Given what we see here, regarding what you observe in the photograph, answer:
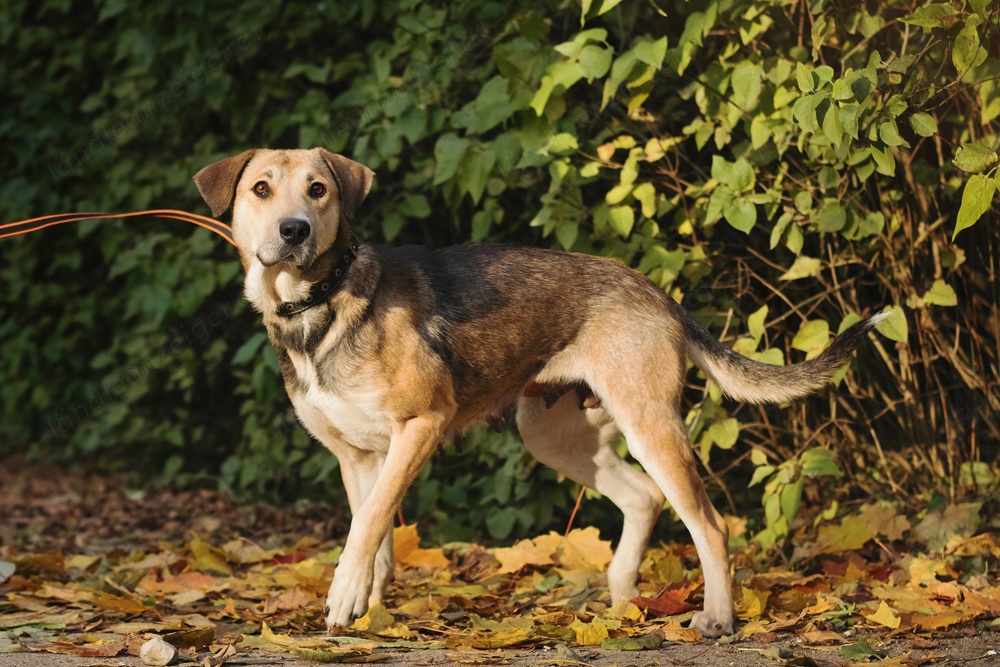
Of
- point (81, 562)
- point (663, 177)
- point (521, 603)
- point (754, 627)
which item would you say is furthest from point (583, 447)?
point (81, 562)

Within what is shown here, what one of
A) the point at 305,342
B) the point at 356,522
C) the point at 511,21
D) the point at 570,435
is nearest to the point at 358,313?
the point at 305,342

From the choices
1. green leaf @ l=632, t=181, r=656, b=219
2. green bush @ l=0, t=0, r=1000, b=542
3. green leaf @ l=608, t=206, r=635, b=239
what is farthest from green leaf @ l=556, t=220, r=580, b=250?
green leaf @ l=632, t=181, r=656, b=219

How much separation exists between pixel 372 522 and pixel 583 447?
131cm

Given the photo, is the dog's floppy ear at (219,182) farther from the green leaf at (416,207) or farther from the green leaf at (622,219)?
the green leaf at (416,207)

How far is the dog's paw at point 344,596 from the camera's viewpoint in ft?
14.2

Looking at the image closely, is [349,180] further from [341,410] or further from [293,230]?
[341,410]

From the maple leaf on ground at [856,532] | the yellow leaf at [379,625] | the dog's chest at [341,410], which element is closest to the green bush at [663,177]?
the maple leaf on ground at [856,532]

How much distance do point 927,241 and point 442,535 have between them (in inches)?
117

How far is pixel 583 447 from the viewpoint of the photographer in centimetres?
532

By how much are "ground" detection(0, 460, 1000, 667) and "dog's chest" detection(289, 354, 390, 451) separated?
68 centimetres

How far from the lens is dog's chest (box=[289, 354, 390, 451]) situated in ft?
14.7

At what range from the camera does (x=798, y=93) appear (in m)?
4.89

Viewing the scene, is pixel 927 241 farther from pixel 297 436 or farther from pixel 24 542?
pixel 24 542

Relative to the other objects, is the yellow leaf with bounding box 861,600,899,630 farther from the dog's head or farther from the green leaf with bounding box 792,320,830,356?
the dog's head
